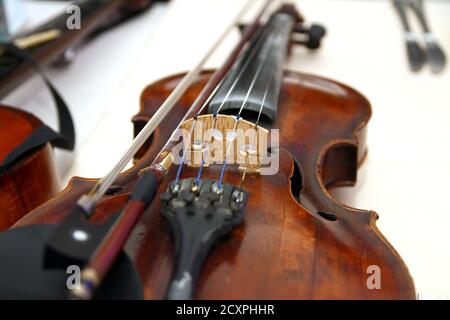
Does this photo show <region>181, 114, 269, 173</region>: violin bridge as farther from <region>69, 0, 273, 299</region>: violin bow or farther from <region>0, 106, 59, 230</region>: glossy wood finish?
<region>0, 106, 59, 230</region>: glossy wood finish

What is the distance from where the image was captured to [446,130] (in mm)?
1057

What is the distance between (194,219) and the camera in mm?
512

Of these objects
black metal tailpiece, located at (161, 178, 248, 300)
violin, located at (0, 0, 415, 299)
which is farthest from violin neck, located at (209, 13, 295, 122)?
black metal tailpiece, located at (161, 178, 248, 300)

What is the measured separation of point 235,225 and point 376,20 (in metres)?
1.27

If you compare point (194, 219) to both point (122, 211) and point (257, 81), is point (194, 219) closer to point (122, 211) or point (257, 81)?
point (122, 211)

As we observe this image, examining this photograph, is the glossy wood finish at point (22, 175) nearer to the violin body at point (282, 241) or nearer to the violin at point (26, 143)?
the violin at point (26, 143)

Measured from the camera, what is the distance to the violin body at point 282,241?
0.49 metres

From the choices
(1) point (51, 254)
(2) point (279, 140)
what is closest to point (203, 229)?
(1) point (51, 254)

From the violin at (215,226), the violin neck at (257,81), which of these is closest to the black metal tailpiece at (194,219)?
the violin at (215,226)

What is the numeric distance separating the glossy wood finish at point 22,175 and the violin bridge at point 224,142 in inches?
9.4

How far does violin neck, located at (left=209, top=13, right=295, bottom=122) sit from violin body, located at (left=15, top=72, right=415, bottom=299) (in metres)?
0.04

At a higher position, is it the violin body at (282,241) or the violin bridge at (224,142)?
the violin bridge at (224,142)

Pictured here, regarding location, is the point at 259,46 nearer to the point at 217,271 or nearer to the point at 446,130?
the point at 446,130

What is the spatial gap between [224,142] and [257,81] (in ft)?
0.74
